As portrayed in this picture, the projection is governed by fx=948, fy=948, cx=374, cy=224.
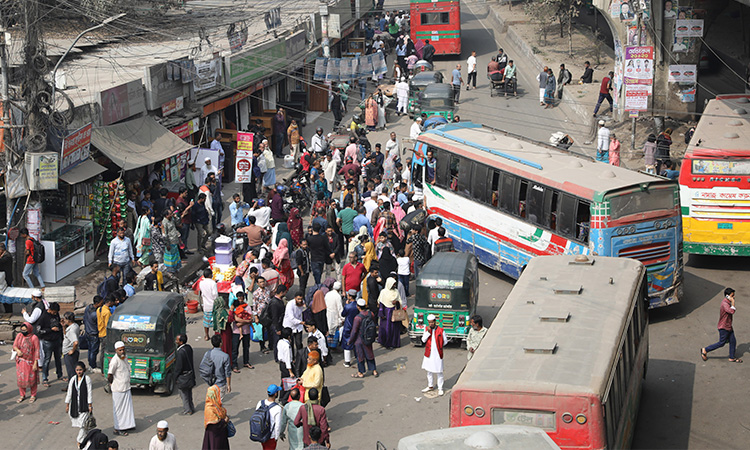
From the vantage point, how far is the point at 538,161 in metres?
19.2

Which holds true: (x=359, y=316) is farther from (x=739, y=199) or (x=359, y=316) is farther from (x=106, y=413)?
(x=739, y=199)

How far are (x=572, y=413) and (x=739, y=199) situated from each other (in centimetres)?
1172

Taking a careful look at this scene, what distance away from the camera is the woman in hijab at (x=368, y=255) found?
18.6m

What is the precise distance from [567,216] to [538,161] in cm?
178

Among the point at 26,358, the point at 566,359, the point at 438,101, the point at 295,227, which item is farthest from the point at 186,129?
the point at 566,359

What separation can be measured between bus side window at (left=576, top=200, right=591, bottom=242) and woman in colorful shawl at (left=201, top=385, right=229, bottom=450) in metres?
8.27

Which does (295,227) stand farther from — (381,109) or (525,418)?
(381,109)

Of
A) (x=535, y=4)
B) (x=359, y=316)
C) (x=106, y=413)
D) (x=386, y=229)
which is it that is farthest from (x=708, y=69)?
(x=106, y=413)

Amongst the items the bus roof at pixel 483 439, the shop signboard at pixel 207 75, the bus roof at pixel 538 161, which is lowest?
the bus roof at pixel 538 161

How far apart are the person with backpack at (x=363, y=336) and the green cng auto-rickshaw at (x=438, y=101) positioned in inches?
757

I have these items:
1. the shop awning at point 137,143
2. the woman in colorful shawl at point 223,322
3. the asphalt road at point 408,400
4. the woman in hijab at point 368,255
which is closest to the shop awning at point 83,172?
the shop awning at point 137,143

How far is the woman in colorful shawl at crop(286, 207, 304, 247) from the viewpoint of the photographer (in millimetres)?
20828

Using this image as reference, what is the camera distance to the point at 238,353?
54.6 ft

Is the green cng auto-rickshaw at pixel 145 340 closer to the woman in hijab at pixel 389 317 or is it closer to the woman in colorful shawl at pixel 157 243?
the woman in hijab at pixel 389 317
